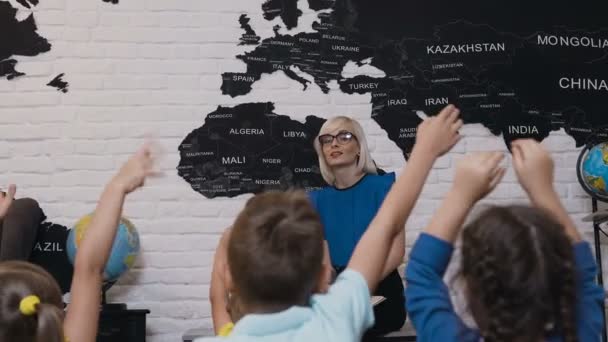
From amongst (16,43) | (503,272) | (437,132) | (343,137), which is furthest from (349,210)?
(503,272)

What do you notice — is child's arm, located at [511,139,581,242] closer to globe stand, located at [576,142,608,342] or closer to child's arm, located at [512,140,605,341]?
child's arm, located at [512,140,605,341]

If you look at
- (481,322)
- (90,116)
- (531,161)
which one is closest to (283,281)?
(481,322)

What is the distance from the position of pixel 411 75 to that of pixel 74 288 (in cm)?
252

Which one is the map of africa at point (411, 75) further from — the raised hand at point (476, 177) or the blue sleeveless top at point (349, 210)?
the raised hand at point (476, 177)

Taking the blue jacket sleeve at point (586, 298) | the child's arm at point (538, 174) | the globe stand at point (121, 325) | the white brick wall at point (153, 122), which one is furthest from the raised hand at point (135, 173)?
the white brick wall at point (153, 122)

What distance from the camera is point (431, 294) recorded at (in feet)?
4.34

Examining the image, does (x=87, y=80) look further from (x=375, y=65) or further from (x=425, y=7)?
(x=425, y=7)

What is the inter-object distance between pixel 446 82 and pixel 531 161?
99.7 inches

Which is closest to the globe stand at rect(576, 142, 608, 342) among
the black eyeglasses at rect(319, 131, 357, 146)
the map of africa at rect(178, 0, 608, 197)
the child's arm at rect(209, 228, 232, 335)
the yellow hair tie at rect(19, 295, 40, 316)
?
the map of africa at rect(178, 0, 608, 197)

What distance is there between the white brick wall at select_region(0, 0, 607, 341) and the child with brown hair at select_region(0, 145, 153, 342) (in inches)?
83.3

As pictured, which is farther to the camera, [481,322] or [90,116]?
[90,116]

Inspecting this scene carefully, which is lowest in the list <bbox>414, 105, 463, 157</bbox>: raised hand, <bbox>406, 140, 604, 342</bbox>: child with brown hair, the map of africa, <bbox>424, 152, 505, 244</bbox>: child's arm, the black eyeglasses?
<bbox>406, 140, 604, 342</bbox>: child with brown hair

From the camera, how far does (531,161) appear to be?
1.39m

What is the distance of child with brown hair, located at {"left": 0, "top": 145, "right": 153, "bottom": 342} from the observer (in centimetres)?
145
